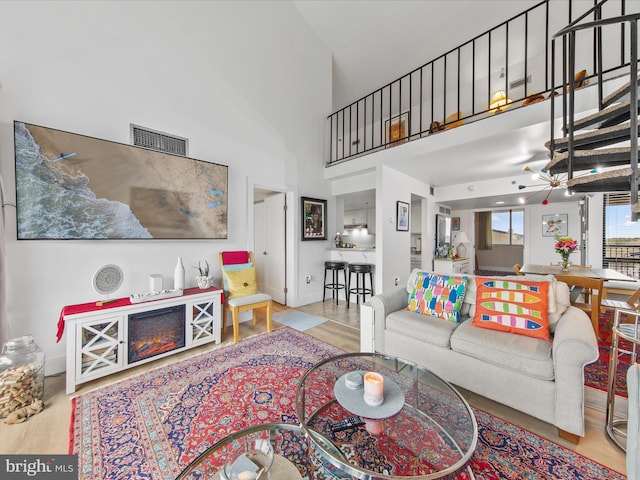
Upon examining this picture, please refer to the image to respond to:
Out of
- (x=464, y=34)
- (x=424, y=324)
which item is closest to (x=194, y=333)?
(x=424, y=324)

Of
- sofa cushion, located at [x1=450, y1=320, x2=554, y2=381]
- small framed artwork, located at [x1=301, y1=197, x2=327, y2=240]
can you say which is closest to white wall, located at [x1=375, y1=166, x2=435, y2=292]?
small framed artwork, located at [x1=301, y1=197, x2=327, y2=240]

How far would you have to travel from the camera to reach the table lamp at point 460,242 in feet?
19.5

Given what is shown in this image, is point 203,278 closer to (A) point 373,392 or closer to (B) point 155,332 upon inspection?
(B) point 155,332

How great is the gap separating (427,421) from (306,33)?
5811 millimetres

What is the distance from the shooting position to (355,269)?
4.14m

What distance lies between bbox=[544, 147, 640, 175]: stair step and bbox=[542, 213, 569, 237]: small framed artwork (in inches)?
227

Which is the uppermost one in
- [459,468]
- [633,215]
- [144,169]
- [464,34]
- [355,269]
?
[464,34]

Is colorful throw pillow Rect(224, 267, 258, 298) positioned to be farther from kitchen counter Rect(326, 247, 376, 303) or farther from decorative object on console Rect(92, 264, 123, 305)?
kitchen counter Rect(326, 247, 376, 303)

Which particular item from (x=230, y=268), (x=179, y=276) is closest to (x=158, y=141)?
(x=179, y=276)

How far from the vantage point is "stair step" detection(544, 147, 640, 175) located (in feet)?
4.78

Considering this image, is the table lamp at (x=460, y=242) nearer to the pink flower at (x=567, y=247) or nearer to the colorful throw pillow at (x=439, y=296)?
the pink flower at (x=567, y=247)

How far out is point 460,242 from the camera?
19.6 ft

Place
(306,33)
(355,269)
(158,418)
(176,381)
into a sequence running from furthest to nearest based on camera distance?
(306,33)
(355,269)
(176,381)
(158,418)

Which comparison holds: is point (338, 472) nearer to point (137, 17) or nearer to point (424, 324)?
point (424, 324)
